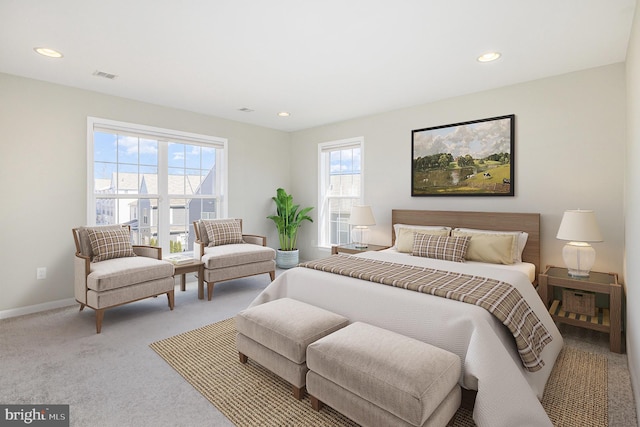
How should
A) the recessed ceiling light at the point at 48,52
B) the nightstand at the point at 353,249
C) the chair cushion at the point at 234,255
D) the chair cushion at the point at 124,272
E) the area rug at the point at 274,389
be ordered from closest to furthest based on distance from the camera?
the area rug at the point at 274,389
the recessed ceiling light at the point at 48,52
the chair cushion at the point at 124,272
the chair cushion at the point at 234,255
the nightstand at the point at 353,249

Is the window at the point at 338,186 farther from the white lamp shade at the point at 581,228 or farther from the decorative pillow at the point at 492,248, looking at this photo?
the white lamp shade at the point at 581,228

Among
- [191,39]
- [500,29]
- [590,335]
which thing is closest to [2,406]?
[191,39]

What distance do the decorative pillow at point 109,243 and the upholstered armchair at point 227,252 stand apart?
834 millimetres

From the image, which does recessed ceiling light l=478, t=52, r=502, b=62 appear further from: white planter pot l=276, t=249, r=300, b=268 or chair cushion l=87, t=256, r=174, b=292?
white planter pot l=276, t=249, r=300, b=268

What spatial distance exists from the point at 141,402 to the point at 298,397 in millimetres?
944

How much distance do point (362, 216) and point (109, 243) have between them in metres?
3.04

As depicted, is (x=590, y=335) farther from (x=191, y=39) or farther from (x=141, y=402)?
(x=191, y=39)

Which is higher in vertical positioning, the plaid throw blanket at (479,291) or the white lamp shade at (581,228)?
the white lamp shade at (581,228)

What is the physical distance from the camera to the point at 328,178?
5.66 metres

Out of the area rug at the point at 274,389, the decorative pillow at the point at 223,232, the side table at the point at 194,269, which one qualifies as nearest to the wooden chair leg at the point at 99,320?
the area rug at the point at 274,389

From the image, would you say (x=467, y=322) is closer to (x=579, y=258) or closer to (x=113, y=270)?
(x=579, y=258)

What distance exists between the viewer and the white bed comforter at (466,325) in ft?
5.22

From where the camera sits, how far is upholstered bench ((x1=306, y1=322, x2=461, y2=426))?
146cm

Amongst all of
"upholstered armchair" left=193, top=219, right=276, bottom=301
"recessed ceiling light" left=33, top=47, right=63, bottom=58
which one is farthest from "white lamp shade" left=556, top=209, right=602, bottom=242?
"recessed ceiling light" left=33, top=47, right=63, bottom=58
